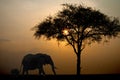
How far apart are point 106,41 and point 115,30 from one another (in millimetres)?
1644

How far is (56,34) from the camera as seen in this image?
44031mm

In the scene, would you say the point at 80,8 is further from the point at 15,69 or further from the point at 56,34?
the point at 15,69

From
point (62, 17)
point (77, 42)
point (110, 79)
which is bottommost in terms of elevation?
point (110, 79)

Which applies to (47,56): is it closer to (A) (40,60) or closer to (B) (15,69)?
(A) (40,60)

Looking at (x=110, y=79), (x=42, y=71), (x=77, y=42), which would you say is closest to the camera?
(x=110, y=79)

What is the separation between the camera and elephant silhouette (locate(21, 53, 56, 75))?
38844mm

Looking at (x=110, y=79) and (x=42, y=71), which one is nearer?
(x=110, y=79)

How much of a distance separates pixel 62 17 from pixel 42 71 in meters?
8.18

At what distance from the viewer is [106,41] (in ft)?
143

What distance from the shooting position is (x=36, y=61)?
39.1 meters

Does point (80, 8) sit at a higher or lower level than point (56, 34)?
higher

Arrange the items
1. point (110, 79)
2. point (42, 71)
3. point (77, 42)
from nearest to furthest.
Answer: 1. point (110, 79)
2. point (42, 71)
3. point (77, 42)

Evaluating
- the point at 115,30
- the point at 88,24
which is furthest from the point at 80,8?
the point at 115,30

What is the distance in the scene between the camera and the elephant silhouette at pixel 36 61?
38.8 metres
